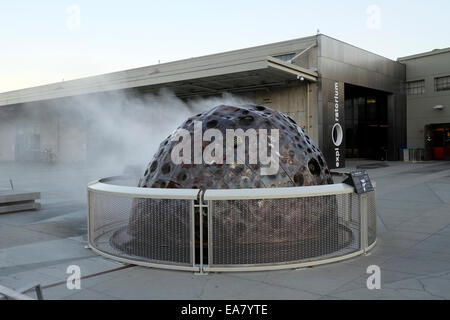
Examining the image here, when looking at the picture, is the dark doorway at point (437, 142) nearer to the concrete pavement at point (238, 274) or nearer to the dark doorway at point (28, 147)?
the concrete pavement at point (238, 274)

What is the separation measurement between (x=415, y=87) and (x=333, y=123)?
1180 cm

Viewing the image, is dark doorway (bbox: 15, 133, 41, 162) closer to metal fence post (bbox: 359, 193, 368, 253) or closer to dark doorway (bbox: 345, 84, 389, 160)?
dark doorway (bbox: 345, 84, 389, 160)

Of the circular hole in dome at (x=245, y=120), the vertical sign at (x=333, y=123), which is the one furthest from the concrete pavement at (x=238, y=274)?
the vertical sign at (x=333, y=123)

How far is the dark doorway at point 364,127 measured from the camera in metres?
30.4

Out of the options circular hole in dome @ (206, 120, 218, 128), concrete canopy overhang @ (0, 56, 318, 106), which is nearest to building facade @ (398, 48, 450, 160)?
concrete canopy overhang @ (0, 56, 318, 106)

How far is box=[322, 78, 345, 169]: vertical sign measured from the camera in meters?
20.9

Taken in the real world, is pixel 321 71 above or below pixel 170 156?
above

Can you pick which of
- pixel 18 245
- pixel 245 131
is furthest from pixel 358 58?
pixel 18 245

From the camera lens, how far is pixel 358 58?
23500 millimetres

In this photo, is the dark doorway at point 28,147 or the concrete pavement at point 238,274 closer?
the concrete pavement at point 238,274

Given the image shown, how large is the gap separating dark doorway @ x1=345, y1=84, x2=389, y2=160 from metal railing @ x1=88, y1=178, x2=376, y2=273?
2695cm

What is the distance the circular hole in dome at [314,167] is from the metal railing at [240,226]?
2.13 feet

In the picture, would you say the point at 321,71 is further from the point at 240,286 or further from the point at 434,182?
the point at 240,286
